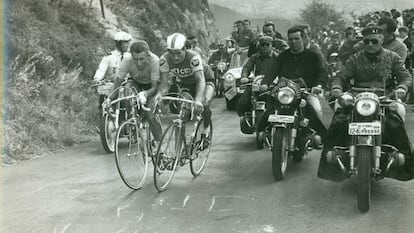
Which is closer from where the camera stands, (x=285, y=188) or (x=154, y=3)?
(x=285, y=188)

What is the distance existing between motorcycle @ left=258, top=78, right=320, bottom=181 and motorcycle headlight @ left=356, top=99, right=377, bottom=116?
143cm

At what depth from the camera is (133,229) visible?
6.27 metres

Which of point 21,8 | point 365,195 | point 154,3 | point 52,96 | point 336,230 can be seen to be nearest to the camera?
point 336,230

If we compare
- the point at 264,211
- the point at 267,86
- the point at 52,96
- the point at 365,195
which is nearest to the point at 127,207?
the point at 264,211

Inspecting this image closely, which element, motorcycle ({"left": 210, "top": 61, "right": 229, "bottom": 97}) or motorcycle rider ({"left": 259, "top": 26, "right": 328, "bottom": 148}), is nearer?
motorcycle rider ({"left": 259, "top": 26, "right": 328, "bottom": 148})

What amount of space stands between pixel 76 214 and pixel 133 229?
90cm

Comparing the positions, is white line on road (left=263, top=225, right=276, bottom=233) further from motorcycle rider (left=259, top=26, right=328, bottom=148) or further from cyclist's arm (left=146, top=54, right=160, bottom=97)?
cyclist's arm (left=146, top=54, right=160, bottom=97)

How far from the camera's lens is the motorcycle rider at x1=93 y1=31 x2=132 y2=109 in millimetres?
11281

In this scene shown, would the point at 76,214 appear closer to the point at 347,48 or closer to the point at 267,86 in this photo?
the point at 267,86

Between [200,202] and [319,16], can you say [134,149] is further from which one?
[319,16]

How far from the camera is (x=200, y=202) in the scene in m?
7.29

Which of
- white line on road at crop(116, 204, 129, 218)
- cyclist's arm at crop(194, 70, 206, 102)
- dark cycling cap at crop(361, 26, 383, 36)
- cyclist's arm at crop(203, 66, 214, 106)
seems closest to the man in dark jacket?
cyclist's arm at crop(203, 66, 214, 106)

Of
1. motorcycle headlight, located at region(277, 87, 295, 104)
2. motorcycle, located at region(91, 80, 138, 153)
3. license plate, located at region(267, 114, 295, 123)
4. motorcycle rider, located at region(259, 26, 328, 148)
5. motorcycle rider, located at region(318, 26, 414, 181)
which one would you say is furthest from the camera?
motorcycle, located at region(91, 80, 138, 153)

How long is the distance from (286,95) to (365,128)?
172 centimetres
